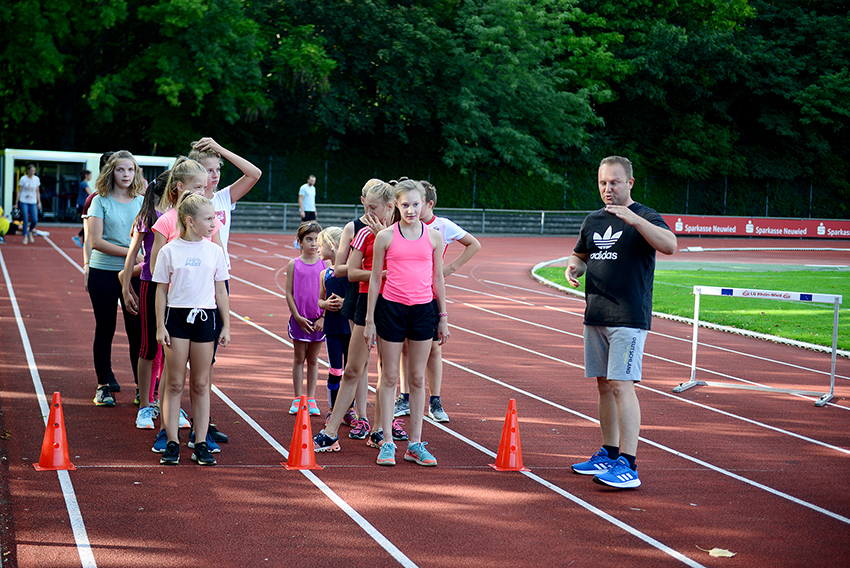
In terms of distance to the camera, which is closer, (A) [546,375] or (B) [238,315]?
(A) [546,375]

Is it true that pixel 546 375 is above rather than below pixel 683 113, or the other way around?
below

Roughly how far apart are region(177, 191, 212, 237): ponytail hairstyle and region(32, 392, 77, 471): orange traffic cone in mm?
1312

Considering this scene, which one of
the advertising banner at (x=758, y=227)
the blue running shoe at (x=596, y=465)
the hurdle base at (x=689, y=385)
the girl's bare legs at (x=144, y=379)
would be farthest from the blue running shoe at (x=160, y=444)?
the advertising banner at (x=758, y=227)

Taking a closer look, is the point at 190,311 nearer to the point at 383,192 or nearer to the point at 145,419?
the point at 145,419

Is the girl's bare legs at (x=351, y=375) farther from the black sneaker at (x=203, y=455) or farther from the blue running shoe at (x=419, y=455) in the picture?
the black sneaker at (x=203, y=455)

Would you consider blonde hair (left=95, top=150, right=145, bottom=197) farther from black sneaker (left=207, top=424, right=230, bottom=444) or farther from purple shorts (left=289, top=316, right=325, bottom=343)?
black sneaker (left=207, top=424, right=230, bottom=444)

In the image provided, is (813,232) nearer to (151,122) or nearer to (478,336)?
(151,122)

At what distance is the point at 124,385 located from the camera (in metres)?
7.71

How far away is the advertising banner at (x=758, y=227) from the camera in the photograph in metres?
37.8

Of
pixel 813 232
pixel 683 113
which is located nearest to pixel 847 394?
pixel 813 232

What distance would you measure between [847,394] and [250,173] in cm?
641

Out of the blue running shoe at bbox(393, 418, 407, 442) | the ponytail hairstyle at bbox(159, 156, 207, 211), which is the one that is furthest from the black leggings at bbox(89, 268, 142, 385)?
the blue running shoe at bbox(393, 418, 407, 442)

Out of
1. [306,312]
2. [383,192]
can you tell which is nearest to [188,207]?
[383,192]

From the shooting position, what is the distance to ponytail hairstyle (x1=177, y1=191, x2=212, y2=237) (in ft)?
17.6
